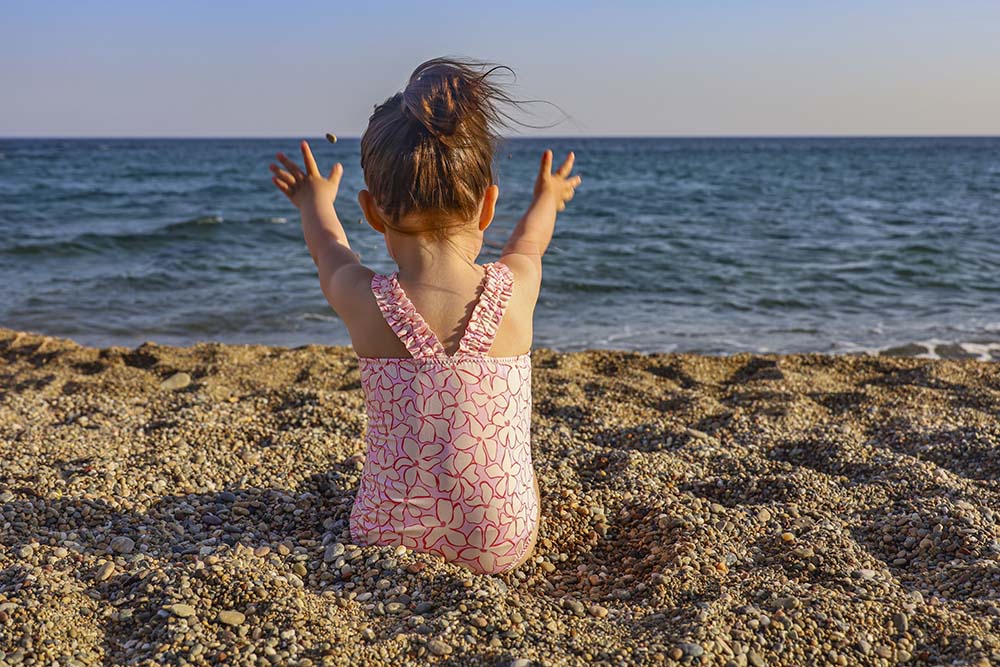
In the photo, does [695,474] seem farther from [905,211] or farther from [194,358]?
[905,211]

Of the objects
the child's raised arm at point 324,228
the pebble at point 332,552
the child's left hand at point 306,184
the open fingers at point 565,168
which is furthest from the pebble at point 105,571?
the open fingers at point 565,168

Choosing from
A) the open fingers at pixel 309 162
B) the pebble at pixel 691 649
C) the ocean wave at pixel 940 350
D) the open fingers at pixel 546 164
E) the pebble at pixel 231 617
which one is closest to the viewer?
the pebble at pixel 691 649

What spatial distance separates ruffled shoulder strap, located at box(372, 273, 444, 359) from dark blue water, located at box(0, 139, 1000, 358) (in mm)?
386

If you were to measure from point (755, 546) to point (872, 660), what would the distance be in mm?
769

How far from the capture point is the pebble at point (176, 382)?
5.80m

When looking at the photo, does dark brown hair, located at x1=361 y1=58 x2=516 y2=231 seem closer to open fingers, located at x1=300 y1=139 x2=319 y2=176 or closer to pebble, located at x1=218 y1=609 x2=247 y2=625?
open fingers, located at x1=300 y1=139 x2=319 y2=176

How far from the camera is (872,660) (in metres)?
2.33

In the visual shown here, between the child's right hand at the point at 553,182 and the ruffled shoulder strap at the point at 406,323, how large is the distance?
66cm

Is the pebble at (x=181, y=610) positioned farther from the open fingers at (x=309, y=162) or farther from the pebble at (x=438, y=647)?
the open fingers at (x=309, y=162)

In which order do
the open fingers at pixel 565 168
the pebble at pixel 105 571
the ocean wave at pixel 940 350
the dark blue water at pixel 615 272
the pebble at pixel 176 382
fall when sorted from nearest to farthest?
the pebble at pixel 105 571 → the open fingers at pixel 565 168 → the pebble at pixel 176 382 → the ocean wave at pixel 940 350 → the dark blue water at pixel 615 272

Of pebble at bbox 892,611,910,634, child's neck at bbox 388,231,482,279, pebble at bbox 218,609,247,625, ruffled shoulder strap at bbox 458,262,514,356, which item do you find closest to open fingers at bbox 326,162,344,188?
child's neck at bbox 388,231,482,279

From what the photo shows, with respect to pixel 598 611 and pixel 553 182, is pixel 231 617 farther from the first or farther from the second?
pixel 553 182

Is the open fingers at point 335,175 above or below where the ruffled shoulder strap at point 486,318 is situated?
above

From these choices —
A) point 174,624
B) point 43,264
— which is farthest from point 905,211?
point 174,624
